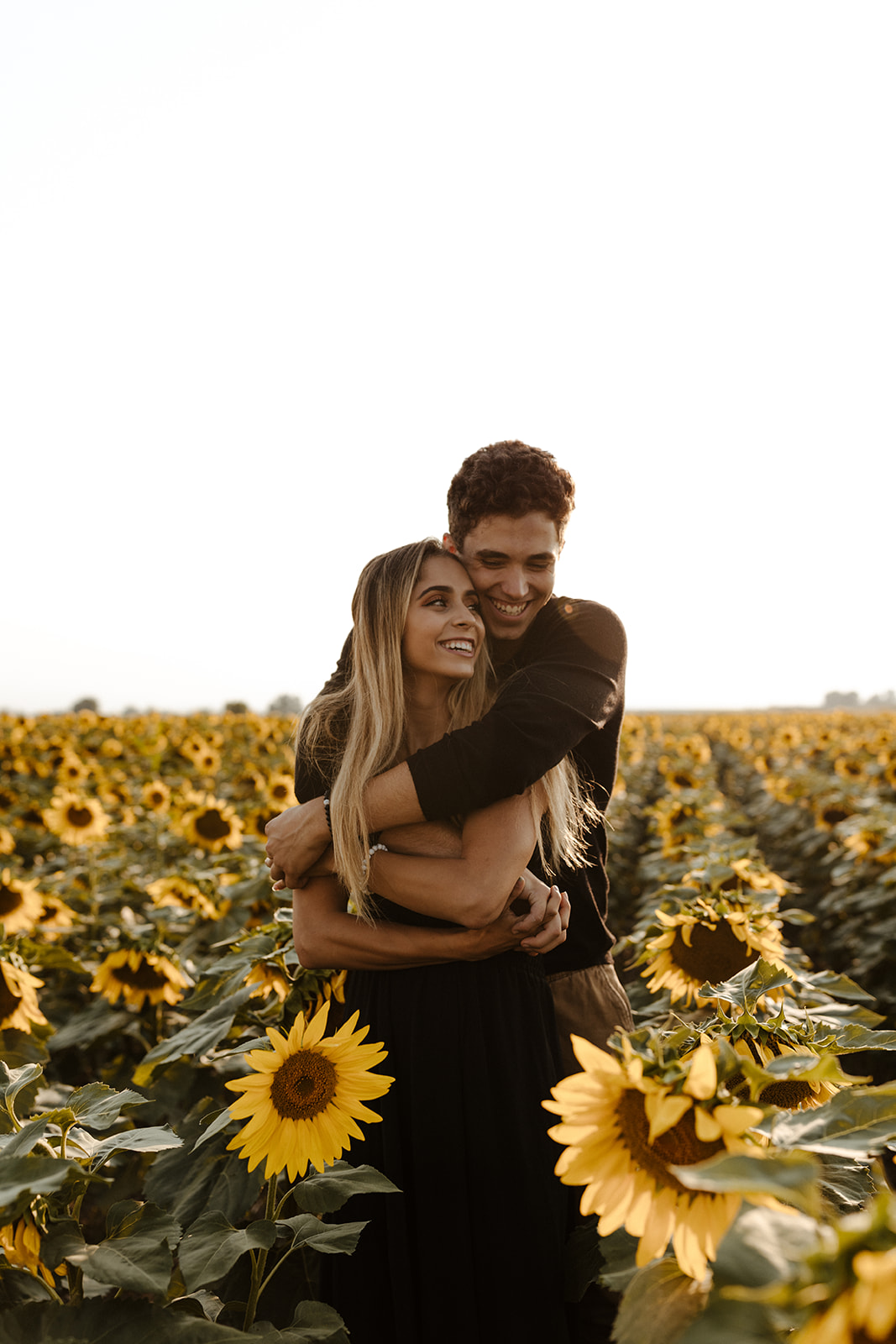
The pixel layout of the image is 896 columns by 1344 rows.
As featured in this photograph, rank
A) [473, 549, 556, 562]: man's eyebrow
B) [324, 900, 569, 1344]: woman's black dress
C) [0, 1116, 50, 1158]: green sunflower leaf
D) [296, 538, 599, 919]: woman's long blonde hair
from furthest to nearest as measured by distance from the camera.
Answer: [473, 549, 556, 562]: man's eyebrow < [296, 538, 599, 919]: woman's long blonde hair < [324, 900, 569, 1344]: woman's black dress < [0, 1116, 50, 1158]: green sunflower leaf

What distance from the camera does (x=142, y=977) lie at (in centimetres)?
351

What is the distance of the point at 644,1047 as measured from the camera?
1.11m

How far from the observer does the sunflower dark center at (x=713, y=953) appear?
2.24 meters

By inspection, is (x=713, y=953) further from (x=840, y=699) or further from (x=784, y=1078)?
(x=840, y=699)

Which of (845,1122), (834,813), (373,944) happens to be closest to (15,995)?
(373,944)

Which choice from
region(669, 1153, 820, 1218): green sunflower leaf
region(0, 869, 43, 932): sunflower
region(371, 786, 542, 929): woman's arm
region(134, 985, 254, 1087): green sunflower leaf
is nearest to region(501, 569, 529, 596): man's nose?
region(371, 786, 542, 929): woman's arm

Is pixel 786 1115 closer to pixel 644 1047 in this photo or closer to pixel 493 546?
pixel 644 1047

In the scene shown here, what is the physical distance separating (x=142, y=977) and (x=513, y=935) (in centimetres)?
204

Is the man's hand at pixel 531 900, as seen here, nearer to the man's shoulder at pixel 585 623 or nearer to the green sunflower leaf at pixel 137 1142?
the man's shoulder at pixel 585 623

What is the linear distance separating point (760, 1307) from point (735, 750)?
2049 cm

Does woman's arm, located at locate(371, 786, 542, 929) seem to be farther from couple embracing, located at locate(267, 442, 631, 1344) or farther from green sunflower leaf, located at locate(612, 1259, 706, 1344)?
green sunflower leaf, located at locate(612, 1259, 706, 1344)

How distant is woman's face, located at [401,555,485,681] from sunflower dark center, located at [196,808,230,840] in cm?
394

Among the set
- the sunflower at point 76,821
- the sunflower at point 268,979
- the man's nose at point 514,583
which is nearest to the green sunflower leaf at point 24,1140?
the sunflower at point 268,979

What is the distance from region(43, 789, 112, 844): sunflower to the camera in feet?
22.8
